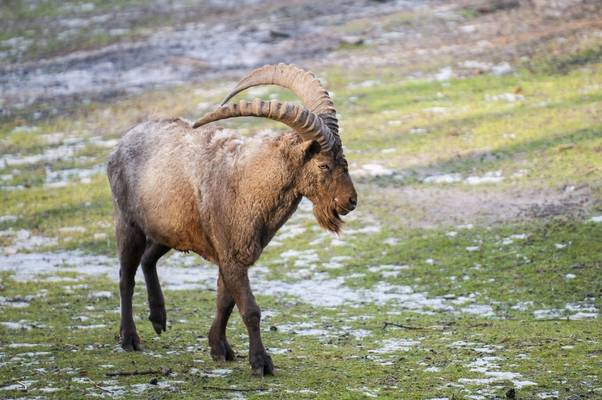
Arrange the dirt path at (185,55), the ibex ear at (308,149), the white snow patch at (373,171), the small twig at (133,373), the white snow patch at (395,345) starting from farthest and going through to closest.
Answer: the dirt path at (185,55) < the white snow patch at (373,171) < the white snow patch at (395,345) < the ibex ear at (308,149) < the small twig at (133,373)

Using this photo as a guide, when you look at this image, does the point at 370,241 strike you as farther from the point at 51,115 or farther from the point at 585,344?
the point at 51,115

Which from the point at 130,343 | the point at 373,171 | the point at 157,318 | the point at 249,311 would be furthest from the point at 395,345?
the point at 373,171

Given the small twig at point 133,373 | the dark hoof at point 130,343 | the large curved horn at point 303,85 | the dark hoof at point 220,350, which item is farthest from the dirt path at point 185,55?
the small twig at point 133,373

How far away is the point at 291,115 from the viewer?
9922 mm

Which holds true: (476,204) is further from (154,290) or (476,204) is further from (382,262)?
(154,290)

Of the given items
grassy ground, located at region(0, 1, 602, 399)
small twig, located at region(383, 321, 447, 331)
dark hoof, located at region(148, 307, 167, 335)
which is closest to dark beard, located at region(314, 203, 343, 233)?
grassy ground, located at region(0, 1, 602, 399)

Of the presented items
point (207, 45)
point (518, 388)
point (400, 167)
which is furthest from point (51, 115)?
point (518, 388)

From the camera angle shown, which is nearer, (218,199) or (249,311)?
(249,311)

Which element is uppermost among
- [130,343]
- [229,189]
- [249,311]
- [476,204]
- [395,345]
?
[229,189]

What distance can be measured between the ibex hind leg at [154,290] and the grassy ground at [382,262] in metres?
0.26

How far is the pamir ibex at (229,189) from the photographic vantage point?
10.2 m

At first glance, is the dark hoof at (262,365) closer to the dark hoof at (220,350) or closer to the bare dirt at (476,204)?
the dark hoof at (220,350)

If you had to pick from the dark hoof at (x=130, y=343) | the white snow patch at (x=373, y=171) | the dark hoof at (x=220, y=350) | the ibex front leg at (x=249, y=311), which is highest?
→ the ibex front leg at (x=249, y=311)

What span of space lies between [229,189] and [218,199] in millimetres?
159
